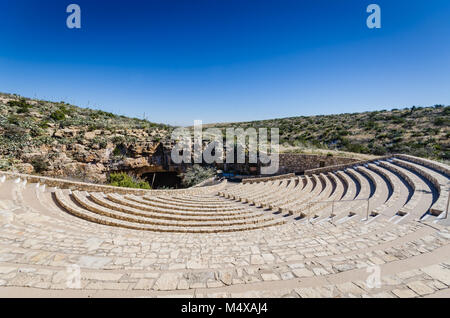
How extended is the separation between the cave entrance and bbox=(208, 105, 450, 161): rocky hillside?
Answer: 14148 mm

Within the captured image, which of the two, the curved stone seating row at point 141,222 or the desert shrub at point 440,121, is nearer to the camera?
the curved stone seating row at point 141,222

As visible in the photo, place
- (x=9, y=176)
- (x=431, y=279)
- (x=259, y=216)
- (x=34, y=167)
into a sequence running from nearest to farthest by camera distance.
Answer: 1. (x=431, y=279)
2. (x=259, y=216)
3. (x=9, y=176)
4. (x=34, y=167)

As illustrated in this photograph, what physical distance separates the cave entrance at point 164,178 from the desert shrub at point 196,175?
2601mm

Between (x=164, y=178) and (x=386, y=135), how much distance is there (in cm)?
3017

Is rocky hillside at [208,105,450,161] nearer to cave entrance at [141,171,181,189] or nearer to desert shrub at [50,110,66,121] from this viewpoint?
cave entrance at [141,171,181,189]


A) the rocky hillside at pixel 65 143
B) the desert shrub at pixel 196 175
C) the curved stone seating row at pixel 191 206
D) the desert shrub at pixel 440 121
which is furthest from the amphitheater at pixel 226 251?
the desert shrub at pixel 440 121

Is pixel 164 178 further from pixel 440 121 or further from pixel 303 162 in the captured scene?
pixel 440 121

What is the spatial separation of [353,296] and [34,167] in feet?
69.4

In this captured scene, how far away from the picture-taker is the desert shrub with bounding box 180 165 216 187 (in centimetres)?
1938

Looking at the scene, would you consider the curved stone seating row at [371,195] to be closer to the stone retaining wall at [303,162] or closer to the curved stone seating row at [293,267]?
the curved stone seating row at [293,267]

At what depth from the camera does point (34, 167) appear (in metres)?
14.8

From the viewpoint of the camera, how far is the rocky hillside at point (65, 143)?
15078 millimetres

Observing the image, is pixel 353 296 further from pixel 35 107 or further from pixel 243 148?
pixel 35 107

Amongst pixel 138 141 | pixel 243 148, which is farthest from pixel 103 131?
pixel 243 148
